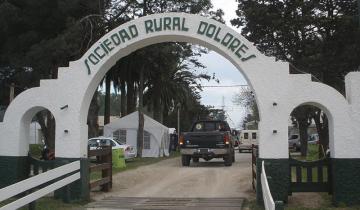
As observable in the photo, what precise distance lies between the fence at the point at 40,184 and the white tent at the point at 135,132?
2442 centimetres

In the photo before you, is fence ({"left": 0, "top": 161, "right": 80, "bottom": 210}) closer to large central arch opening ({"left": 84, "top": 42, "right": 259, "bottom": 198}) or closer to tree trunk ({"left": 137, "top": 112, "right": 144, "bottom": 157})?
large central arch opening ({"left": 84, "top": 42, "right": 259, "bottom": 198})

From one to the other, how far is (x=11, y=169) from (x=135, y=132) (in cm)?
2367

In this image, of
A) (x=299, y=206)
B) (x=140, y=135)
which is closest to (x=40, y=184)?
(x=299, y=206)

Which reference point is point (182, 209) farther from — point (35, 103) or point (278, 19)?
point (278, 19)

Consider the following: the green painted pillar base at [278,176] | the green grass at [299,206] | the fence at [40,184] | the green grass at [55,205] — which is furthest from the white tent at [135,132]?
the green painted pillar base at [278,176]

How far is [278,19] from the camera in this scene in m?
25.4

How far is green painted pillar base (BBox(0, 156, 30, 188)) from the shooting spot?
14.0 metres

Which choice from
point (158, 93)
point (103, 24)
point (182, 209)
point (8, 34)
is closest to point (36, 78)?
point (8, 34)

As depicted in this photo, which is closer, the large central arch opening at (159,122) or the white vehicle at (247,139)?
the large central arch opening at (159,122)

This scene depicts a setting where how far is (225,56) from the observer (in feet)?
42.8

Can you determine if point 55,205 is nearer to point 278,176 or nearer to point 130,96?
point 278,176

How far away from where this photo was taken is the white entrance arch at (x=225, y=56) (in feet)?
40.0

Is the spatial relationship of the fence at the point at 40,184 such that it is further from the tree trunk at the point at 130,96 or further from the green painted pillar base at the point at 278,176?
the tree trunk at the point at 130,96

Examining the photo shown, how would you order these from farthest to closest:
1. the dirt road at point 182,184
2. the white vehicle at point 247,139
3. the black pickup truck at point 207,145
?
the white vehicle at point 247,139 → the black pickup truck at point 207,145 → the dirt road at point 182,184
